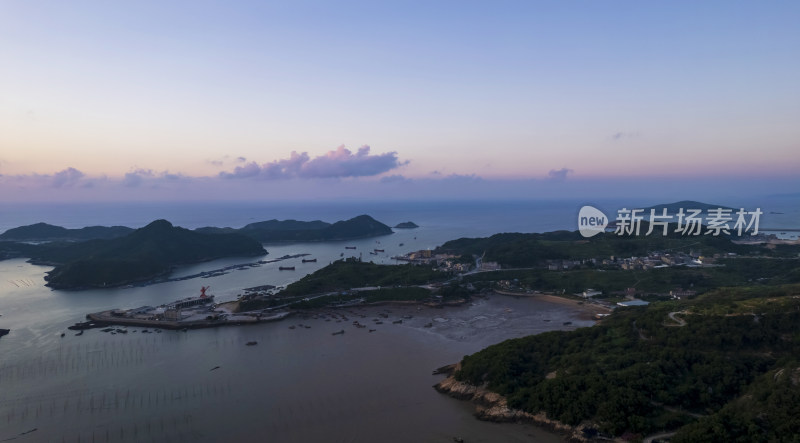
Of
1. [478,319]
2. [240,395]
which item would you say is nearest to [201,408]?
[240,395]

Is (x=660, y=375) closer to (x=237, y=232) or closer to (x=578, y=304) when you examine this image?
(x=578, y=304)

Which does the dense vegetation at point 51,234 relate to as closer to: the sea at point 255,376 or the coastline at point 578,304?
the sea at point 255,376

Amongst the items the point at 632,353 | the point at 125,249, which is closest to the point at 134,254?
the point at 125,249

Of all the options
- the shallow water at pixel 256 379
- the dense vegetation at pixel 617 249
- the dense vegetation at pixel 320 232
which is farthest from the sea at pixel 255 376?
the dense vegetation at pixel 320 232

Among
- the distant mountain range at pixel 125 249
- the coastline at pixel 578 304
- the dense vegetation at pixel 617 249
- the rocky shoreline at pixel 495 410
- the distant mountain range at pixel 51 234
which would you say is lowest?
the rocky shoreline at pixel 495 410

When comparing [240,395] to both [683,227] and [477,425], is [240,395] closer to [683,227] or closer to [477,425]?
[477,425]
